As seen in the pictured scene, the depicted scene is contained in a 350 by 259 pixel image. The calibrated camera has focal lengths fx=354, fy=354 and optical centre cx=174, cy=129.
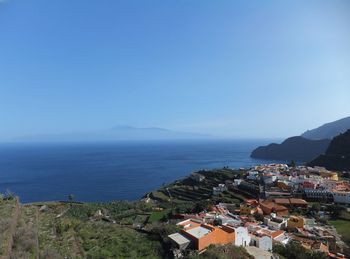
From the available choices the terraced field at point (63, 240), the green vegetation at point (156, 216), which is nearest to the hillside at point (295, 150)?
the green vegetation at point (156, 216)

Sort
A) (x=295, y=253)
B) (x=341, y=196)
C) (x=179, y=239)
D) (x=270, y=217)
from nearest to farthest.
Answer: (x=179, y=239), (x=295, y=253), (x=270, y=217), (x=341, y=196)

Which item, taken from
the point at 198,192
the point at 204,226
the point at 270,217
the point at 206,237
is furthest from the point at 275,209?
the point at 206,237

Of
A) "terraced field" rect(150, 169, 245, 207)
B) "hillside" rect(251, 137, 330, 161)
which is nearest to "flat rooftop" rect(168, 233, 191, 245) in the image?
"terraced field" rect(150, 169, 245, 207)

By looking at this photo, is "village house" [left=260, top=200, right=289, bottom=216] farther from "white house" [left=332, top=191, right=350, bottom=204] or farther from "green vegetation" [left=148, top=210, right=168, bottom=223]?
"green vegetation" [left=148, top=210, right=168, bottom=223]

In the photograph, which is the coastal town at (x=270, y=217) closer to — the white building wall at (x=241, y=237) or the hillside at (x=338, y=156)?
the white building wall at (x=241, y=237)

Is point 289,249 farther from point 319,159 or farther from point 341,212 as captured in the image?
point 319,159

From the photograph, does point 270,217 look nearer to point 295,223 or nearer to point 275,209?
point 295,223

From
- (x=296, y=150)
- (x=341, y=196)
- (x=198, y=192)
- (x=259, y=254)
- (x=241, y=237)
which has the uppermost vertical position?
(x=296, y=150)

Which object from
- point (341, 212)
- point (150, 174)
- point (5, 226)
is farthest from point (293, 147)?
point (5, 226)
